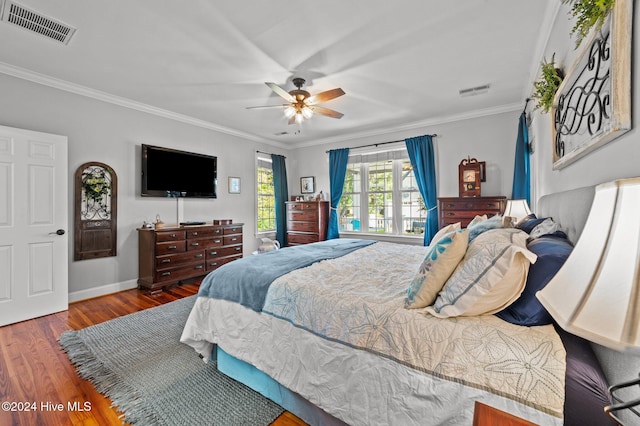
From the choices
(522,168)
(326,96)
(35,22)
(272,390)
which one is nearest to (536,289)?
(272,390)

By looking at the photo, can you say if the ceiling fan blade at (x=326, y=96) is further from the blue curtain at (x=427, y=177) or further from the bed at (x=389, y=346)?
the blue curtain at (x=427, y=177)

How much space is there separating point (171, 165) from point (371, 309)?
4167mm

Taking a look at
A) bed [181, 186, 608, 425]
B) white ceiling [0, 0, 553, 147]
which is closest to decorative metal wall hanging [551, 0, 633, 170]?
bed [181, 186, 608, 425]

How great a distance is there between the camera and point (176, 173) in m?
4.44

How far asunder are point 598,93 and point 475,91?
272 centimetres

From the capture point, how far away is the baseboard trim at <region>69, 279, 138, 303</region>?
138 inches

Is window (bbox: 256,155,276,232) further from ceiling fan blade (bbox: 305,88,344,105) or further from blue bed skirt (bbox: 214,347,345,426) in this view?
blue bed skirt (bbox: 214,347,345,426)

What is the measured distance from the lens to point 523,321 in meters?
1.11

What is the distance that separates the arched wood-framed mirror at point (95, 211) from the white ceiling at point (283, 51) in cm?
105

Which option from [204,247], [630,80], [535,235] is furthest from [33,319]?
[630,80]

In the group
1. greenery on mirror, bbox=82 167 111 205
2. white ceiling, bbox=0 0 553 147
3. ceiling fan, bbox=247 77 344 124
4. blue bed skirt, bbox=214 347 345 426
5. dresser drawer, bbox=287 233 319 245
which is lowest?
blue bed skirt, bbox=214 347 345 426

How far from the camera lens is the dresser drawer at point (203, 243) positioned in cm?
426

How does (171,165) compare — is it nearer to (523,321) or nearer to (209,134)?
(209,134)

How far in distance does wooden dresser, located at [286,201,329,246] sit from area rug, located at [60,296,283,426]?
3.17 m
